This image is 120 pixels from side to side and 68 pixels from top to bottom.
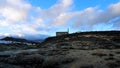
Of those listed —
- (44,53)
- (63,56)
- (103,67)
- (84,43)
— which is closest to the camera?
(103,67)

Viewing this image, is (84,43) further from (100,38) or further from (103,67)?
(103,67)

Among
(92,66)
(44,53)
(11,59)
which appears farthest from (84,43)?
(92,66)

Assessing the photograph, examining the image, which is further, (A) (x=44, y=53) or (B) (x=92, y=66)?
(A) (x=44, y=53)

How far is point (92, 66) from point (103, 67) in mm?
978

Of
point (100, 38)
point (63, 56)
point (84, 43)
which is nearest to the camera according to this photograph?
point (63, 56)

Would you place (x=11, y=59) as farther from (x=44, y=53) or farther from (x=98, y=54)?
(x=98, y=54)

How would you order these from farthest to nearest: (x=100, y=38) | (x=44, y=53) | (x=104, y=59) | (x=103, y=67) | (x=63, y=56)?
1. (x=100, y=38)
2. (x=44, y=53)
3. (x=63, y=56)
4. (x=104, y=59)
5. (x=103, y=67)

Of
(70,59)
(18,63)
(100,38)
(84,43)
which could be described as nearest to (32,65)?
(18,63)

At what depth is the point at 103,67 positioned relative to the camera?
1067 inches

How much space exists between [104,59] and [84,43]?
17.3 m

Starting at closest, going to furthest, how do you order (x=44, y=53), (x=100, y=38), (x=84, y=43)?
(x=44, y=53), (x=84, y=43), (x=100, y=38)

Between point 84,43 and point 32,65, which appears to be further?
point 84,43

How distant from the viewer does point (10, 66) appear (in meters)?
30.5

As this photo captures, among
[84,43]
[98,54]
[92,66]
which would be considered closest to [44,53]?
[98,54]
